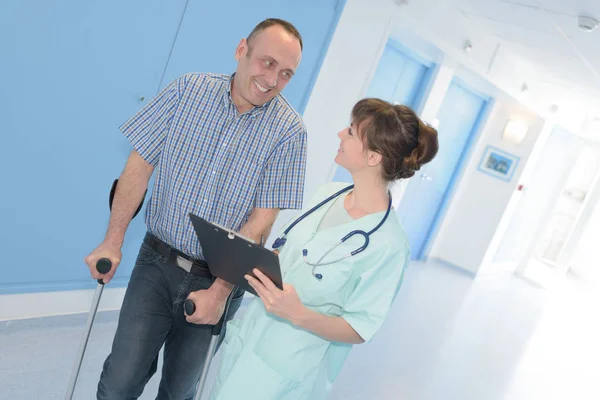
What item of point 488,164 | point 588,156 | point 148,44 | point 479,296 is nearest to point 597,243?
point 588,156

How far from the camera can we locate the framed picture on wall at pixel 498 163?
8.36 meters

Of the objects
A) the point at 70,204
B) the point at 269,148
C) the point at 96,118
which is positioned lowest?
the point at 70,204

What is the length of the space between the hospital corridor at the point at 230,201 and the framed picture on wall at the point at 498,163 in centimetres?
249

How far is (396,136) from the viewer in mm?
1559

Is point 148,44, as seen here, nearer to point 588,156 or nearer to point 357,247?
point 357,247

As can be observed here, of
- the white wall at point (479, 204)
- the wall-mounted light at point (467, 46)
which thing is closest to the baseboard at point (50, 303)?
the wall-mounted light at point (467, 46)

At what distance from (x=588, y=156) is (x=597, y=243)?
203 centimetres

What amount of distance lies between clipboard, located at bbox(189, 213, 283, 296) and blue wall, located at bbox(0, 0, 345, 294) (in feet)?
4.51

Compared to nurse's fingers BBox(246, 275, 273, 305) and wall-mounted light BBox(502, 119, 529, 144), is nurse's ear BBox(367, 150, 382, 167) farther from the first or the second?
wall-mounted light BBox(502, 119, 529, 144)

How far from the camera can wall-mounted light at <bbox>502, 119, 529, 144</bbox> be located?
8.25 metres

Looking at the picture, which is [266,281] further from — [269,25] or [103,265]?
[269,25]

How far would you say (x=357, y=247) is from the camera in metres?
1.57

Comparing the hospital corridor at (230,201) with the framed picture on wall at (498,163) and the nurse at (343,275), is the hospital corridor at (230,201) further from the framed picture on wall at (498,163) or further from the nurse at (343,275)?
the framed picture on wall at (498,163)

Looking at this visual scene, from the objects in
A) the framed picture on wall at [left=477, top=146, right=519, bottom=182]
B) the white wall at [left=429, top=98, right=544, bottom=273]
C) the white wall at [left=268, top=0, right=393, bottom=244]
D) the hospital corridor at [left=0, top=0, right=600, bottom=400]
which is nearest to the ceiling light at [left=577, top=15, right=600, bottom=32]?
the hospital corridor at [left=0, top=0, right=600, bottom=400]
